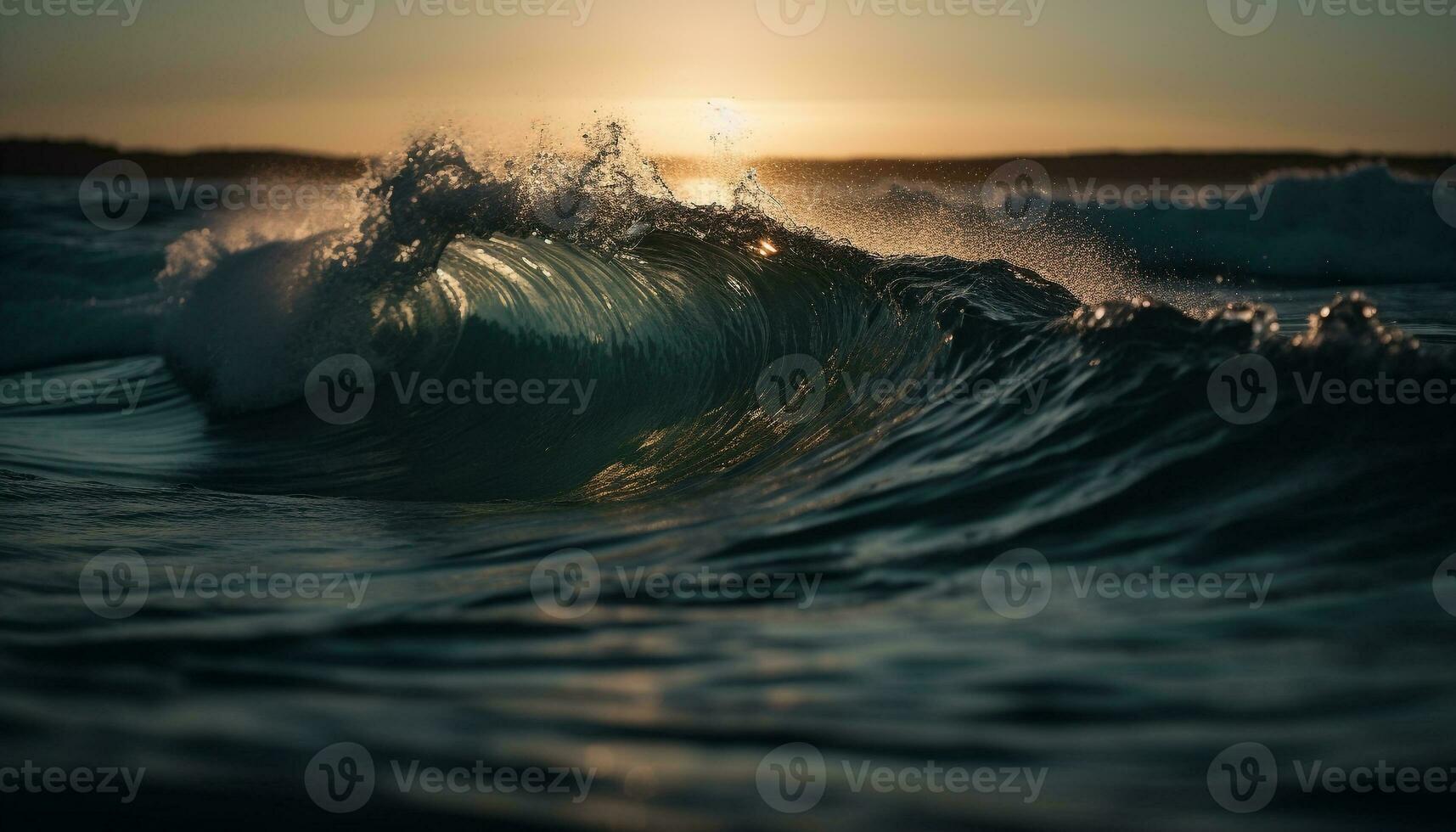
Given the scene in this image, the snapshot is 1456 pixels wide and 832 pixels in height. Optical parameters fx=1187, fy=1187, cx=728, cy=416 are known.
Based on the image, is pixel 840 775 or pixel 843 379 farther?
pixel 843 379

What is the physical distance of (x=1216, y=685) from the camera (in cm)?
245

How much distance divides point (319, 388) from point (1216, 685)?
23.5 ft

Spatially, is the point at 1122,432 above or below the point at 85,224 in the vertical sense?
below

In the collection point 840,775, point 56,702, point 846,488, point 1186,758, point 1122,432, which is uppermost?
point 1122,432

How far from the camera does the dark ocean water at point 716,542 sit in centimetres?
220

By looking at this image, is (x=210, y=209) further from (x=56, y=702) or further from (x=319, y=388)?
(x=56, y=702)

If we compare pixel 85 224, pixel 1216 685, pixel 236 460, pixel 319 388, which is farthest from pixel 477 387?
pixel 85 224

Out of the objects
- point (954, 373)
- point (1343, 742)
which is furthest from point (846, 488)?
point (1343, 742)

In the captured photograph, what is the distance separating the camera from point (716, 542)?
13.0ft

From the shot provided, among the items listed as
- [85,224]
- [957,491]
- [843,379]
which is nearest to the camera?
[957,491]

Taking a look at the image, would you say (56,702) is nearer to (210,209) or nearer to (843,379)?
(843,379)

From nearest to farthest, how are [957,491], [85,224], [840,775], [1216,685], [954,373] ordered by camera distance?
[840,775], [1216,685], [957,491], [954,373], [85,224]

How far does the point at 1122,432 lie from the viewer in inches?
172

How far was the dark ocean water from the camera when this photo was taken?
220 cm
